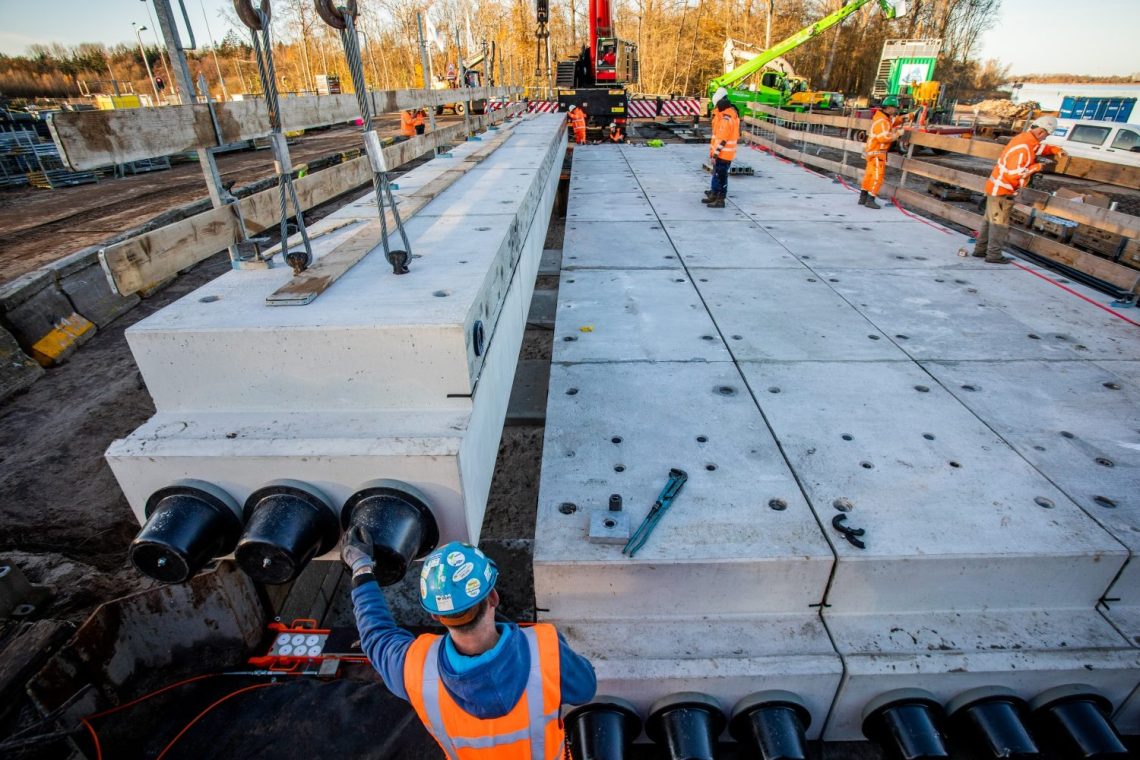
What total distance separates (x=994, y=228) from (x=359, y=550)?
587cm

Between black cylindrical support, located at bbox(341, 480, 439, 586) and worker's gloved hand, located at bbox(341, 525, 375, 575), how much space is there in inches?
0.6

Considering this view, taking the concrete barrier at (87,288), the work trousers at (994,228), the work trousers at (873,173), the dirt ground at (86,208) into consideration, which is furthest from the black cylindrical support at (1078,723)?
the dirt ground at (86,208)

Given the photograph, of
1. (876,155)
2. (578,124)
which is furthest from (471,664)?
(578,124)

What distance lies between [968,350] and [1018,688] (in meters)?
2.23

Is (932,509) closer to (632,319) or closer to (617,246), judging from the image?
(632,319)

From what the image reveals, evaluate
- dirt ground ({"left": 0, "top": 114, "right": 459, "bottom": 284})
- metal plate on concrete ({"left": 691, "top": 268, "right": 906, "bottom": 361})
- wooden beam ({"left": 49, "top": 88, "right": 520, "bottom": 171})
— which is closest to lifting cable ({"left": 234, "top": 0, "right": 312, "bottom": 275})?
wooden beam ({"left": 49, "top": 88, "right": 520, "bottom": 171})

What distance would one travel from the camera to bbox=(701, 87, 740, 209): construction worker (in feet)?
21.7

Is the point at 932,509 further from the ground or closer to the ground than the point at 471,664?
closer to the ground

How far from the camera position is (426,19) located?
20.3 feet

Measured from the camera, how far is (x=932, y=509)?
2172 mm

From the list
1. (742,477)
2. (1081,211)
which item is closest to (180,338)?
(742,477)

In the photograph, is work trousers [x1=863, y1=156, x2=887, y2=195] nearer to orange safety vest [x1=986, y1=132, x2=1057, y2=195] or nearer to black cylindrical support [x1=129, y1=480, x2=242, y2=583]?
orange safety vest [x1=986, y1=132, x2=1057, y2=195]

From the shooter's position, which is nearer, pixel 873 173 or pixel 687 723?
pixel 687 723

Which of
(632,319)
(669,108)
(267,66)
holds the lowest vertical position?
(632,319)
